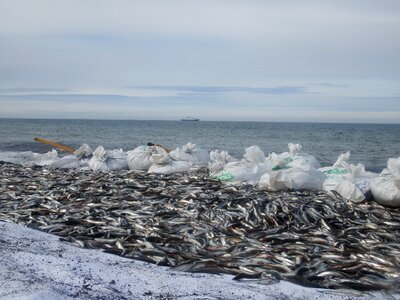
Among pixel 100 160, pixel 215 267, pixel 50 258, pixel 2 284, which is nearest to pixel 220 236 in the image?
pixel 215 267

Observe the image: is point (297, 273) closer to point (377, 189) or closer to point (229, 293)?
point (229, 293)

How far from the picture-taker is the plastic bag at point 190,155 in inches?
610

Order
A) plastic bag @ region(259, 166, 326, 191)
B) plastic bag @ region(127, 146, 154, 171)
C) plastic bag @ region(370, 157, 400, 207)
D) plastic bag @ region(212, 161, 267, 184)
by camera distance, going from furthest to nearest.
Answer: plastic bag @ region(127, 146, 154, 171) → plastic bag @ region(212, 161, 267, 184) → plastic bag @ region(259, 166, 326, 191) → plastic bag @ region(370, 157, 400, 207)

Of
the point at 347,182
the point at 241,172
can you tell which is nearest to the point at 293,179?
the point at 347,182

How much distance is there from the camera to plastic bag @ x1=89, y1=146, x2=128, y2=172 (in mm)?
15219

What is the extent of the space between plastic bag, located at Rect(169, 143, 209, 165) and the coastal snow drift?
32.5ft

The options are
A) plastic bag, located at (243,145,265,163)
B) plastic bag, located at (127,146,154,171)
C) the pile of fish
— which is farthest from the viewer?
plastic bag, located at (127,146,154,171)

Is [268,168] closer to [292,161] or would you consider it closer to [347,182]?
[292,161]

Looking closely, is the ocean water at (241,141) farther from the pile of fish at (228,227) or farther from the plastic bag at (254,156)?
the pile of fish at (228,227)

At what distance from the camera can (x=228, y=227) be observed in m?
7.35

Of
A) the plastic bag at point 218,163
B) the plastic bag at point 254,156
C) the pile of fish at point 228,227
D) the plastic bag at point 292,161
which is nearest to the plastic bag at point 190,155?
the plastic bag at point 218,163

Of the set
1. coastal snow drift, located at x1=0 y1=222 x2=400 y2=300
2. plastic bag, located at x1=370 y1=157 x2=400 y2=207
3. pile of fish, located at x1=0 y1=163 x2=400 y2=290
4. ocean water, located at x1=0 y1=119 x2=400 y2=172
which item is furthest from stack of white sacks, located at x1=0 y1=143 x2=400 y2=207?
ocean water, located at x1=0 y1=119 x2=400 y2=172

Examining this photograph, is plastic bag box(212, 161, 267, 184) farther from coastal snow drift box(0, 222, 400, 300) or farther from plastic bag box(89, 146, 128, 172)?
coastal snow drift box(0, 222, 400, 300)

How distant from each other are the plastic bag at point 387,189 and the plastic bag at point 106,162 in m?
8.05
